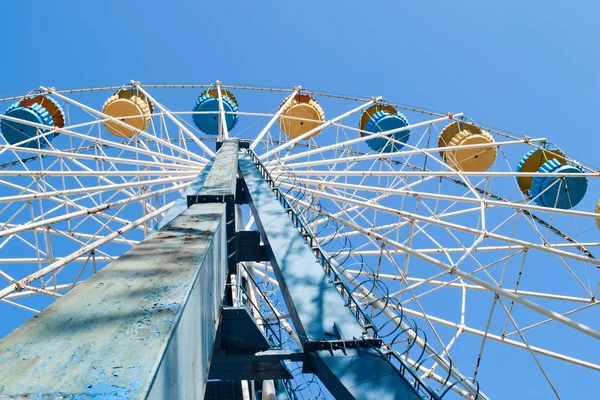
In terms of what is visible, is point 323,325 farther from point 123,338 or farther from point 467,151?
point 467,151

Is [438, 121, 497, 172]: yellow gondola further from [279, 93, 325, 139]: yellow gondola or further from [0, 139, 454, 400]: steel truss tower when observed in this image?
[0, 139, 454, 400]: steel truss tower

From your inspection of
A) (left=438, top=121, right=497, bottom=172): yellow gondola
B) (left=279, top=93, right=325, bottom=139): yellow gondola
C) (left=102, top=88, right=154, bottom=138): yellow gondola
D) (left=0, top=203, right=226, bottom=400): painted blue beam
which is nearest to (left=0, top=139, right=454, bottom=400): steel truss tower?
(left=0, top=203, right=226, bottom=400): painted blue beam

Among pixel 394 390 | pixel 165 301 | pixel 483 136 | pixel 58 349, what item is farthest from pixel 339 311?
pixel 483 136

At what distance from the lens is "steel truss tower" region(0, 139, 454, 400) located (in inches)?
74.7

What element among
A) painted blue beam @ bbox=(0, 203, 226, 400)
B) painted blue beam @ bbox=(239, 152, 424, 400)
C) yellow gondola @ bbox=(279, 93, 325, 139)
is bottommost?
painted blue beam @ bbox=(0, 203, 226, 400)

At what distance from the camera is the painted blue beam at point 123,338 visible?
1.79 metres

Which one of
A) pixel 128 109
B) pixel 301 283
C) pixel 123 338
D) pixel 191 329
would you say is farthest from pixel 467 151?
pixel 123 338

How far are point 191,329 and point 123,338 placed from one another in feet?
2.70

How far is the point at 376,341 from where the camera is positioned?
5531 millimetres

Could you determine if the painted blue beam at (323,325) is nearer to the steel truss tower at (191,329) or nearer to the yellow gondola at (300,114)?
the steel truss tower at (191,329)

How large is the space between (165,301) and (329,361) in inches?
125

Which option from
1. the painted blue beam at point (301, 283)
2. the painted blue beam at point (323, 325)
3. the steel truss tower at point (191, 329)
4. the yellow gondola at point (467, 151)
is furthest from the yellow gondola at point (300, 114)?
the painted blue beam at point (323, 325)

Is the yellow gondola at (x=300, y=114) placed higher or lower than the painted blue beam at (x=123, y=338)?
higher

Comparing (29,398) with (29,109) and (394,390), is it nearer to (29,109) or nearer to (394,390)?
(394,390)
